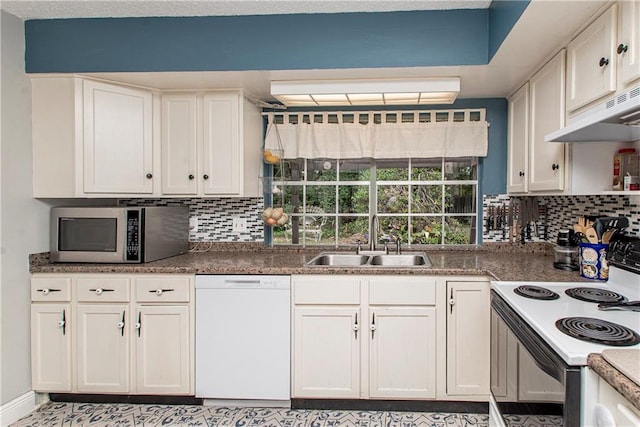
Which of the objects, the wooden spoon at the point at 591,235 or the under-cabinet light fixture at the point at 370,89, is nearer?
the wooden spoon at the point at 591,235

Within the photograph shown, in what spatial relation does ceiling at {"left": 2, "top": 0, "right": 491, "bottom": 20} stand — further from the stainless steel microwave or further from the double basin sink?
the double basin sink

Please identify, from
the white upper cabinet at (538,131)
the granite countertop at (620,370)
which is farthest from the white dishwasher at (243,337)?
the white upper cabinet at (538,131)

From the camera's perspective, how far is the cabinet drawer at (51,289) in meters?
2.21

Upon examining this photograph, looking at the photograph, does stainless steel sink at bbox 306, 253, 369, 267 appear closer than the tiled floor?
No

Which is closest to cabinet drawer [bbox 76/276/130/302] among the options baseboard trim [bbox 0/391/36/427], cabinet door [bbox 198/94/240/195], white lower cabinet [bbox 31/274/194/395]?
white lower cabinet [bbox 31/274/194/395]

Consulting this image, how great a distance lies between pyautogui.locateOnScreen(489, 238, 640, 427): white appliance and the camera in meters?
1.07

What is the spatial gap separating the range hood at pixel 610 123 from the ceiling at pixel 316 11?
443 millimetres

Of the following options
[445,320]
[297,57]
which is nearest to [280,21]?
[297,57]

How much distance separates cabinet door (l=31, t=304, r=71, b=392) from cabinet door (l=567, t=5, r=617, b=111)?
308 centimetres

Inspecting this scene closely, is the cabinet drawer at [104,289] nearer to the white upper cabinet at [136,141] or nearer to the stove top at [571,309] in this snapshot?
the white upper cabinet at [136,141]

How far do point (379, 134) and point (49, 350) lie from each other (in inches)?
103

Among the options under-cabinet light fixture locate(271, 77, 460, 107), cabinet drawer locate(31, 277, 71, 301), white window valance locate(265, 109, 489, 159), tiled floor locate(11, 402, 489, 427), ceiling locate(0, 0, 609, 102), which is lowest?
tiled floor locate(11, 402, 489, 427)

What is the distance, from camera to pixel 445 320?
2.11 metres

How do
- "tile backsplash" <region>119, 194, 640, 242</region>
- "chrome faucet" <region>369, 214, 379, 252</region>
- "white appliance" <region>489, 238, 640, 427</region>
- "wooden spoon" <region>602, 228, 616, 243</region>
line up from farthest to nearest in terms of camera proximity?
"chrome faucet" <region>369, 214, 379, 252</region> → "tile backsplash" <region>119, 194, 640, 242</region> → "wooden spoon" <region>602, 228, 616, 243</region> → "white appliance" <region>489, 238, 640, 427</region>
